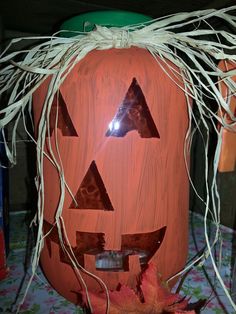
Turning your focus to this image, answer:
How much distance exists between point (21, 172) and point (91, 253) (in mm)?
622

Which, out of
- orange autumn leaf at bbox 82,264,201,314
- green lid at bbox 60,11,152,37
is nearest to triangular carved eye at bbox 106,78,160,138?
green lid at bbox 60,11,152,37

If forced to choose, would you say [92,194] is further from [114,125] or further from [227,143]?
[227,143]

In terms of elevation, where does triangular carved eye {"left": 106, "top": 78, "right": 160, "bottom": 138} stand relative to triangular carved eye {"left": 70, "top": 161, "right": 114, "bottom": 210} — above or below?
above

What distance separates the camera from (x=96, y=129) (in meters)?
0.47

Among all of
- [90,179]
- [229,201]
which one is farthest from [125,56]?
[229,201]

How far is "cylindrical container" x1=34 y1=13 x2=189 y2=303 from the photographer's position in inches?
18.8

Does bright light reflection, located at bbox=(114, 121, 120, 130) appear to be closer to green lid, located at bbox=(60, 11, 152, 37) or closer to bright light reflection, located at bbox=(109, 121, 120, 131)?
bright light reflection, located at bbox=(109, 121, 120, 131)

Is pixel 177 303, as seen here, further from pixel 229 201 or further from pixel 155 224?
pixel 229 201

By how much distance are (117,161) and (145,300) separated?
8.5 inches

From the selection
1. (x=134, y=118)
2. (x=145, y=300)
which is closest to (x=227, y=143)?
(x=134, y=118)

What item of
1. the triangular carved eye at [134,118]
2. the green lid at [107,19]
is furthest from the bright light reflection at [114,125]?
the green lid at [107,19]

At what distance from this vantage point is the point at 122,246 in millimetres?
505

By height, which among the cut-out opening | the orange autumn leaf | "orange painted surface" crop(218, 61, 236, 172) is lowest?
the orange autumn leaf

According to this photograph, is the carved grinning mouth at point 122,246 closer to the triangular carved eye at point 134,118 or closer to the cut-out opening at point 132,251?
the cut-out opening at point 132,251
